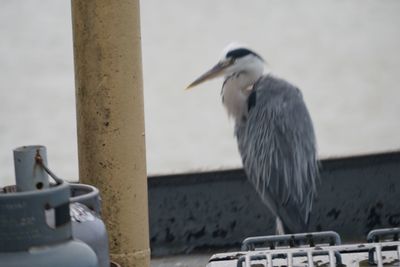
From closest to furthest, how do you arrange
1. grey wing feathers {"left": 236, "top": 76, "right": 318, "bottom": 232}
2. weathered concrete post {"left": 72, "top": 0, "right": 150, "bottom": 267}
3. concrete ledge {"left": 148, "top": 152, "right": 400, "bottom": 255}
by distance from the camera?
weathered concrete post {"left": 72, "top": 0, "right": 150, "bottom": 267}
concrete ledge {"left": 148, "top": 152, "right": 400, "bottom": 255}
grey wing feathers {"left": 236, "top": 76, "right": 318, "bottom": 232}

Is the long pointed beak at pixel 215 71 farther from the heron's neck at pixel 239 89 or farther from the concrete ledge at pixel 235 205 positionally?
the concrete ledge at pixel 235 205

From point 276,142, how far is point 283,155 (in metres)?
0.06

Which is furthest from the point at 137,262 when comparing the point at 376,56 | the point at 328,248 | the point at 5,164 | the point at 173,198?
the point at 376,56

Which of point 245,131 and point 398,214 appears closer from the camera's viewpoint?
point 398,214

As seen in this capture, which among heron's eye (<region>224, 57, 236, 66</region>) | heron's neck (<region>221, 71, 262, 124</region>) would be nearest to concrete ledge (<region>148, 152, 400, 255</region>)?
heron's neck (<region>221, 71, 262, 124</region>)

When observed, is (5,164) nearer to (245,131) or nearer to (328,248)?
(245,131)

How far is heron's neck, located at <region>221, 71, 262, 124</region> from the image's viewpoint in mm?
3170

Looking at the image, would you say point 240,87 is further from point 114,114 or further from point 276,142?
point 114,114

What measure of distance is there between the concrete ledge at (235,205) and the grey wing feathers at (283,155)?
8 cm

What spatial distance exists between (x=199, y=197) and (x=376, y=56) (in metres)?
1.66

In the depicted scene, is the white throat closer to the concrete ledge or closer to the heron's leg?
the concrete ledge

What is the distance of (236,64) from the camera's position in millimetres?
3143

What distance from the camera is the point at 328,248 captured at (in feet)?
2.84

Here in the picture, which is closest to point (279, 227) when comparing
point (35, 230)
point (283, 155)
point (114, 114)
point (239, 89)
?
point (283, 155)
